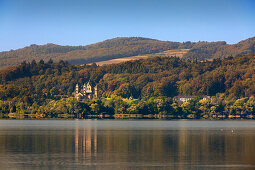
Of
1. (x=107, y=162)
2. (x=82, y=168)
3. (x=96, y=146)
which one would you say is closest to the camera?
(x=82, y=168)

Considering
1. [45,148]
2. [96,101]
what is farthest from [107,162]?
[96,101]

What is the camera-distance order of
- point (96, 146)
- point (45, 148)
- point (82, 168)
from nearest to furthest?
point (82, 168), point (45, 148), point (96, 146)

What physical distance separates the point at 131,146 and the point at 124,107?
140591mm

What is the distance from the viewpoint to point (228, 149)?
50.8 metres

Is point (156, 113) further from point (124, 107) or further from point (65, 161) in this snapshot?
point (65, 161)

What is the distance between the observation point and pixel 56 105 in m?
187

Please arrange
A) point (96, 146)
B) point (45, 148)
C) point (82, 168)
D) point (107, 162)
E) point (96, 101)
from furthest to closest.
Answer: point (96, 101), point (96, 146), point (45, 148), point (107, 162), point (82, 168)

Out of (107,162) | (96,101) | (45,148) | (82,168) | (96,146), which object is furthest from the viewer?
(96,101)

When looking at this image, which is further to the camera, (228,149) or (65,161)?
(228,149)

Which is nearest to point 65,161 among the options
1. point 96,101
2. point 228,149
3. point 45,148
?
point 45,148

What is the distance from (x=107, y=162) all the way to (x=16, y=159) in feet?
25.9

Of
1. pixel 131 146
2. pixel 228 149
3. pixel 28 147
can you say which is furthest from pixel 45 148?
pixel 228 149

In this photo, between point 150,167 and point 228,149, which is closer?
point 150,167

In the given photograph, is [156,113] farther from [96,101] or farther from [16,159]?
[16,159]
